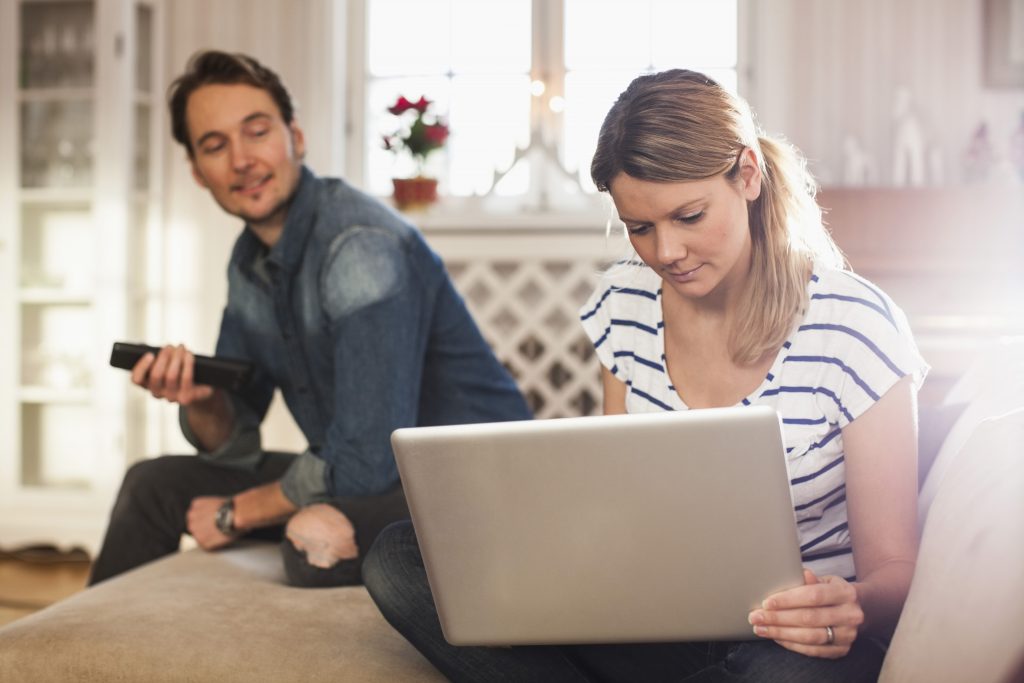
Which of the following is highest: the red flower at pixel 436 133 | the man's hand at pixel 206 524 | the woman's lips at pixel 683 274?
the red flower at pixel 436 133

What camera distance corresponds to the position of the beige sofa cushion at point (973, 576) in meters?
0.76

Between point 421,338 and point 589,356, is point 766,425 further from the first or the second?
point 589,356

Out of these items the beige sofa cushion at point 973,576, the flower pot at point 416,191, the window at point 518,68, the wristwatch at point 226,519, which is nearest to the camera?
the beige sofa cushion at point 973,576

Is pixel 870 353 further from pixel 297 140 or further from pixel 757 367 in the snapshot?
pixel 297 140

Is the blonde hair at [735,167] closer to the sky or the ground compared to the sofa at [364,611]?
closer to the sky

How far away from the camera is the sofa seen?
2.60 ft

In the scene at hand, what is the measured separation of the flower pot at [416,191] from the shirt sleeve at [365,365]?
192 cm

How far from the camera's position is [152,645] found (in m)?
1.18

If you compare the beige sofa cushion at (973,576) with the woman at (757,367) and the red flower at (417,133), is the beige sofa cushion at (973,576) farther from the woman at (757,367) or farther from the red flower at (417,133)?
the red flower at (417,133)

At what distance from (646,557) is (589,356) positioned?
2.71 meters

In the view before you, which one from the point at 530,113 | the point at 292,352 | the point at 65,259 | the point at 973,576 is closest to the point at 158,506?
the point at 292,352

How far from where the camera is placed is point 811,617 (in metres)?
0.93

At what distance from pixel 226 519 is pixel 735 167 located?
0.91 meters

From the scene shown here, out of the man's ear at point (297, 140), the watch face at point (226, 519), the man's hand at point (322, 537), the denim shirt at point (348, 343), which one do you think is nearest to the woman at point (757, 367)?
the man's hand at point (322, 537)
